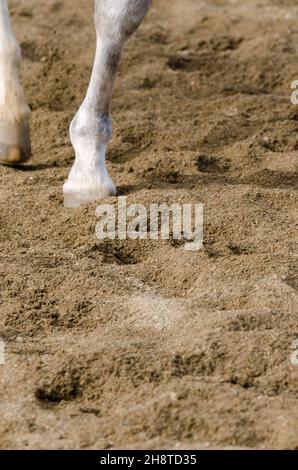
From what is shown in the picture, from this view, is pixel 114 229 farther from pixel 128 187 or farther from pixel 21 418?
pixel 21 418

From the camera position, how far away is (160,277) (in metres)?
3.64

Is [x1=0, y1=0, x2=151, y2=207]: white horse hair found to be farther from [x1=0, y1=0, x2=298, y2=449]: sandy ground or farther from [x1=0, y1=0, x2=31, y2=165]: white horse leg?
[x1=0, y1=0, x2=31, y2=165]: white horse leg

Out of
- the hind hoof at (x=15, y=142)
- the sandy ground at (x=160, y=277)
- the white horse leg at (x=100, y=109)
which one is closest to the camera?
the sandy ground at (x=160, y=277)

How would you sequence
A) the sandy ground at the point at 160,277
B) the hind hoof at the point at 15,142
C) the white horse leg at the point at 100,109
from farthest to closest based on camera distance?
the hind hoof at the point at 15,142 → the white horse leg at the point at 100,109 → the sandy ground at the point at 160,277

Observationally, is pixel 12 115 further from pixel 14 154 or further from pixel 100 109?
pixel 100 109

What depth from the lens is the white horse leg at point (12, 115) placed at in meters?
4.66

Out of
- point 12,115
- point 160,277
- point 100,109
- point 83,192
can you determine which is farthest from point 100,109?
point 160,277

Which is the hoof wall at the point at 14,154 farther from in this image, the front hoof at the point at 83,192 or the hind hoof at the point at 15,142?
the front hoof at the point at 83,192

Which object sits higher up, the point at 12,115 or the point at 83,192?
the point at 12,115

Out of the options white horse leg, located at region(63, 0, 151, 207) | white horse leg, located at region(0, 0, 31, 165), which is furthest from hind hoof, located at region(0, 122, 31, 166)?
white horse leg, located at region(63, 0, 151, 207)

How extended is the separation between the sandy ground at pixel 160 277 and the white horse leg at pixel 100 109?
131mm

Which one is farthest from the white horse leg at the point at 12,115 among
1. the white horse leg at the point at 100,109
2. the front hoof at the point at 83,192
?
the front hoof at the point at 83,192

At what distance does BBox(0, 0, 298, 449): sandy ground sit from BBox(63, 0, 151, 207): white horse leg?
0.43ft

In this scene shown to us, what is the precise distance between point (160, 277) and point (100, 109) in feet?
3.42
